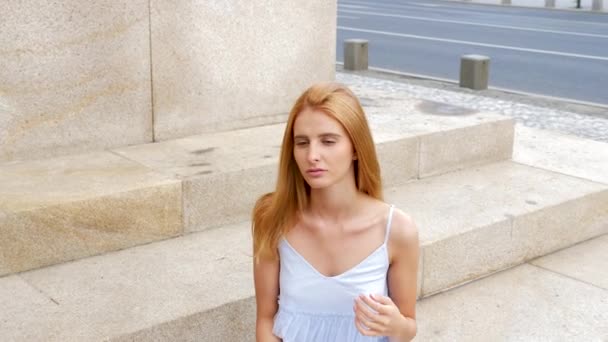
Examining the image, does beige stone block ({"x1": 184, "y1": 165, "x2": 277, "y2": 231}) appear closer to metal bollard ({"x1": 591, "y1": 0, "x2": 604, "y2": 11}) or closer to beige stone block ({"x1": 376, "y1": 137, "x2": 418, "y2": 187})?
beige stone block ({"x1": 376, "y1": 137, "x2": 418, "y2": 187})

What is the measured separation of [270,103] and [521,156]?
6.12 feet

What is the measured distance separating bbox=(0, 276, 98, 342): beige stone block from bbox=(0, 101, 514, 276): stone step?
11.3 inches

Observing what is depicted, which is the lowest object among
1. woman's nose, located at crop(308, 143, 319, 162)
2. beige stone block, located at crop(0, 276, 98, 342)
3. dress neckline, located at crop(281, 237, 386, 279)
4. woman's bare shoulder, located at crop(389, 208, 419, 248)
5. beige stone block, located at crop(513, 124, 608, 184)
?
beige stone block, located at crop(0, 276, 98, 342)

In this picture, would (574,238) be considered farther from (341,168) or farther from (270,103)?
(341,168)

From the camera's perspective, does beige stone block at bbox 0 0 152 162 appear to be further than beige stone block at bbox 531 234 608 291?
No

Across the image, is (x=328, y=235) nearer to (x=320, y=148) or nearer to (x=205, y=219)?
(x=320, y=148)

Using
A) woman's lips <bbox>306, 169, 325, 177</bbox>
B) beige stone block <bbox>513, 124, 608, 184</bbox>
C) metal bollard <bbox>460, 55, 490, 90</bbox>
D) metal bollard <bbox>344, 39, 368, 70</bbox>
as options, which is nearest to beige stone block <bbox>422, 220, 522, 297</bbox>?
beige stone block <bbox>513, 124, 608, 184</bbox>

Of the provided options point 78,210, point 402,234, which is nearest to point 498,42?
point 78,210

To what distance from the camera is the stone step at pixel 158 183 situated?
4.02 meters

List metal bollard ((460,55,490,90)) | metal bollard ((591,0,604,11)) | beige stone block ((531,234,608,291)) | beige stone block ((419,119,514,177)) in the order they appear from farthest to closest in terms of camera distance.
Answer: metal bollard ((591,0,604,11)) < metal bollard ((460,55,490,90)) < beige stone block ((419,119,514,177)) < beige stone block ((531,234,608,291))

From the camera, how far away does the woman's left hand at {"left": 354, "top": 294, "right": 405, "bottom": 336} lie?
2520 mm

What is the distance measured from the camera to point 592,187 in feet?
18.3

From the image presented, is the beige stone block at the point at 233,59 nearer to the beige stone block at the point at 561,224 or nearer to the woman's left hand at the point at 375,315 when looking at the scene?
the beige stone block at the point at 561,224

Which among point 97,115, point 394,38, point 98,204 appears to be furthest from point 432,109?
point 394,38
